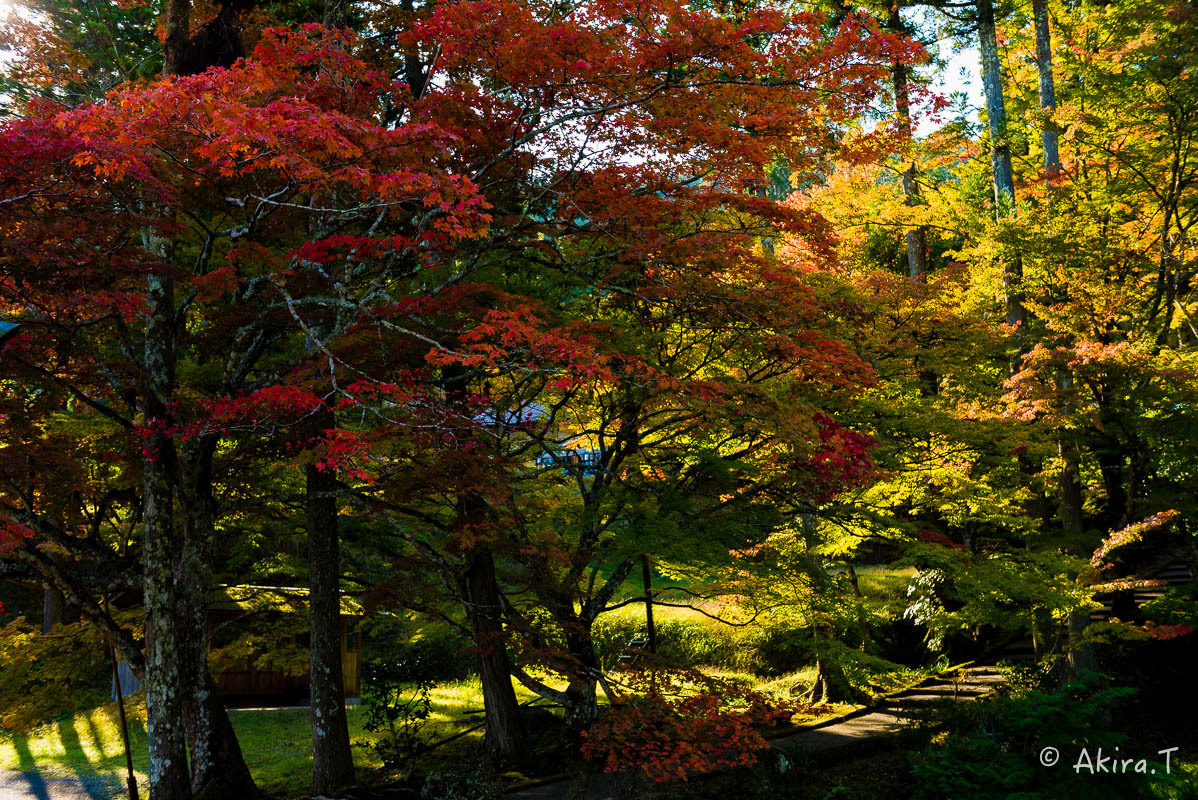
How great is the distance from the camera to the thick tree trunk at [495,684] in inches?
448

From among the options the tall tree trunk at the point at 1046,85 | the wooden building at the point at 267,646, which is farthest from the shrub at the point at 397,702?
the tall tree trunk at the point at 1046,85

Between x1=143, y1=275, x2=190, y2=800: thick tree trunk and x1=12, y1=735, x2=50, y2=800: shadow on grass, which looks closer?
x1=143, y1=275, x2=190, y2=800: thick tree trunk

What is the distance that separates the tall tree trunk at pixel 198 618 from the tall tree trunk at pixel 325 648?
119 cm

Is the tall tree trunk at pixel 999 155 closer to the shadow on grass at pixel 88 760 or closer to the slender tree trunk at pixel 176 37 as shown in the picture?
the slender tree trunk at pixel 176 37

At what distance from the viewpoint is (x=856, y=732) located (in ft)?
41.8

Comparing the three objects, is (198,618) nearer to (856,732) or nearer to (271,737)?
(271,737)

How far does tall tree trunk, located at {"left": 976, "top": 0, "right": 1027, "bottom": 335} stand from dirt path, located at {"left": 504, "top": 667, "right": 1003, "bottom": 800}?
22.3 ft

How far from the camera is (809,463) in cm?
963

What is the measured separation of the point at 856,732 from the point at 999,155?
10357mm

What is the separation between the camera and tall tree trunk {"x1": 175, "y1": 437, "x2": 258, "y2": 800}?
8.88 m

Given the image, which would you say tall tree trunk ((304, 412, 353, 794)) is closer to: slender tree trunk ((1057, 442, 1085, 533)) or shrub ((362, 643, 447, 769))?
shrub ((362, 643, 447, 769))

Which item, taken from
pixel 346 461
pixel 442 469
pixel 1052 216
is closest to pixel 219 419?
pixel 346 461

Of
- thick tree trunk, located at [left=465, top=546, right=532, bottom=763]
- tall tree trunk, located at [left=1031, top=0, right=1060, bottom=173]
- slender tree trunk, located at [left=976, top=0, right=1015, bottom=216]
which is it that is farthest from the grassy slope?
tall tree trunk, located at [left=1031, top=0, right=1060, bottom=173]

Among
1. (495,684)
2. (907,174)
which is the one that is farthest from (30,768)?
(907,174)
